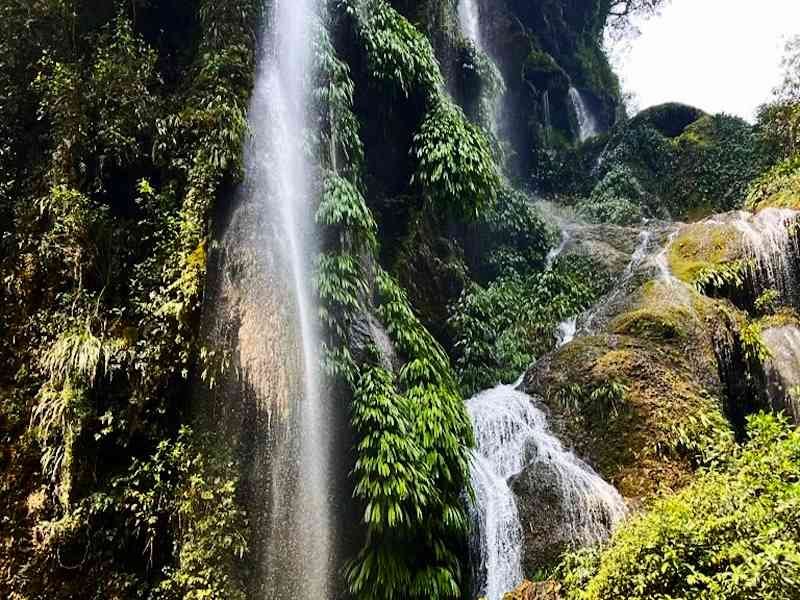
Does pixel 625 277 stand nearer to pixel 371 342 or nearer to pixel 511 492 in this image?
pixel 511 492

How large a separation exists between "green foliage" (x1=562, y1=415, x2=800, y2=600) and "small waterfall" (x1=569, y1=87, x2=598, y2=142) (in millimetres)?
18234

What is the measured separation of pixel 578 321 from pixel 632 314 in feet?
8.58

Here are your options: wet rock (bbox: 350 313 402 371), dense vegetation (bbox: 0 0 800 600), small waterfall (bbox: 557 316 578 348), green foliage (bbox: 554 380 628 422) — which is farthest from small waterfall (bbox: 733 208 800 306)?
wet rock (bbox: 350 313 402 371)

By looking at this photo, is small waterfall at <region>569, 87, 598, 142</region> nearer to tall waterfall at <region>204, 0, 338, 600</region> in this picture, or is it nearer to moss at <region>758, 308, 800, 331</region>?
moss at <region>758, 308, 800, 331</region>

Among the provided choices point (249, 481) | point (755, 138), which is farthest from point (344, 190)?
point (755, 138)

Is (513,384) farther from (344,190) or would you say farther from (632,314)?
(344,190)

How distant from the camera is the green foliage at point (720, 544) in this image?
405 cm

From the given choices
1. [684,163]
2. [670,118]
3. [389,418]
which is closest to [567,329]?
[389,418]

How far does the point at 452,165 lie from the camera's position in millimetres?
10297

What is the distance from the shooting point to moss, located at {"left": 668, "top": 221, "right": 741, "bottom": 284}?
10.6m

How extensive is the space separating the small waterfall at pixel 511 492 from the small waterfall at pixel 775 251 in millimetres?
5026

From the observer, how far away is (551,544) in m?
6.59

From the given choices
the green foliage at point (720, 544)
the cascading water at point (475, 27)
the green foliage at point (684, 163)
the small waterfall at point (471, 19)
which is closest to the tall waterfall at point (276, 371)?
the green foliage at point (720, 544)

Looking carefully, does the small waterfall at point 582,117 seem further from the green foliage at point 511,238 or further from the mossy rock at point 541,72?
the green foliage at point 511,238
